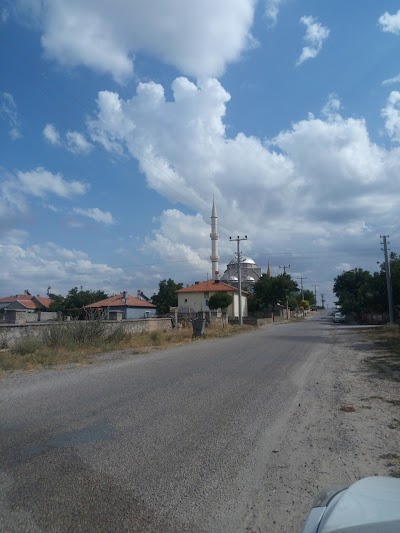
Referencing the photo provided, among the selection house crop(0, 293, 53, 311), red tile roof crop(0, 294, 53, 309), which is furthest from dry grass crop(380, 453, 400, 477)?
red tile roof crop(0, 294, 53, 309)

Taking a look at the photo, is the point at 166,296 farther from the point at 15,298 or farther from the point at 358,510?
the point at 358,510

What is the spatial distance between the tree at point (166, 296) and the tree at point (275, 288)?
51.4ft

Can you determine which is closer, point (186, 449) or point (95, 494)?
point (95, 494)

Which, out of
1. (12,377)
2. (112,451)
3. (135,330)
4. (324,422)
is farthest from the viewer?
(135,330)

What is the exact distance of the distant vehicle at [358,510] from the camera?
2.37m

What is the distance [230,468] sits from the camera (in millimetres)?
5270

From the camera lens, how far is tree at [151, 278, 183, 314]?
→ 82.8 meters

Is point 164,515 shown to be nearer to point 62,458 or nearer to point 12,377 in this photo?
point 62,458

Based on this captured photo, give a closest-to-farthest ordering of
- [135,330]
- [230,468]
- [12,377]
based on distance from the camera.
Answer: [230,468], [12,377], [135,330]

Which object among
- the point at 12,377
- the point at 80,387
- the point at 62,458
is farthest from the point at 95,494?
the point at 12,377

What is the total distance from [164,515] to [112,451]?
187 centimetres

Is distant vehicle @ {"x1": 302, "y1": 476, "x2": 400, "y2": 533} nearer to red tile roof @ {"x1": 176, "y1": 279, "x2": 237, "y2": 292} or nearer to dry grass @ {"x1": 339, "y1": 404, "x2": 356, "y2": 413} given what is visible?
dry grass @ {"x1": 339, "y1": 404, "x2": 356, "y2": 413}

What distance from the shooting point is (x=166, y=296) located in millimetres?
84500

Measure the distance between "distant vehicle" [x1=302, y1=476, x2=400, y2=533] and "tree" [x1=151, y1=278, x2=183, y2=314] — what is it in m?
78.5
